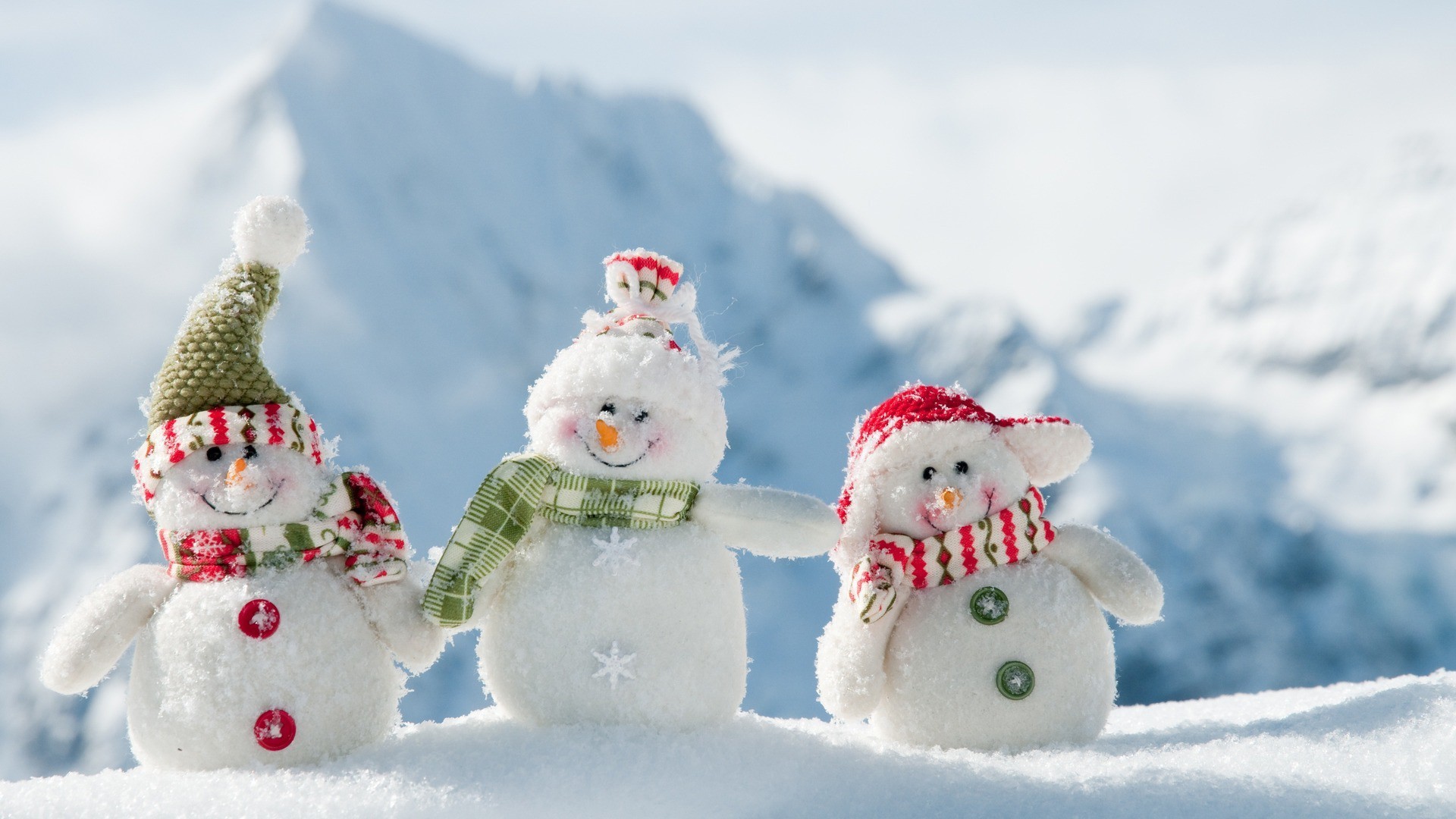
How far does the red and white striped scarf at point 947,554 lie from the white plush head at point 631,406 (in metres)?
0.37

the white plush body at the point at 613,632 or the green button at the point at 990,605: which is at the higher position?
the green button at the point at 990,605

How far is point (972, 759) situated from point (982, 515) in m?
0.46

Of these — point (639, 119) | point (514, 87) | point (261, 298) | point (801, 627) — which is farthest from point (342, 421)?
point (639, 119)

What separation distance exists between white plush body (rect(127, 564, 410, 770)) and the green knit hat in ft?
1.00

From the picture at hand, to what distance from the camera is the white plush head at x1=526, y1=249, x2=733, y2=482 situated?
1905 millimetres

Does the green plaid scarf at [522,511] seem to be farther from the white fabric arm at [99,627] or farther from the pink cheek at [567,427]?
the white fabric arm at [99,627]

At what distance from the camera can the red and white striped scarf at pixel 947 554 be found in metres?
2.10

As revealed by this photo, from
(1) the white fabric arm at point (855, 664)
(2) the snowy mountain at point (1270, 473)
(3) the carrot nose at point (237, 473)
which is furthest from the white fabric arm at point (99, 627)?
(2) the snowy mountain at point (1270, 473)

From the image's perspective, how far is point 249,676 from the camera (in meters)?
1.79

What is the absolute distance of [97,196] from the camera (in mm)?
24938

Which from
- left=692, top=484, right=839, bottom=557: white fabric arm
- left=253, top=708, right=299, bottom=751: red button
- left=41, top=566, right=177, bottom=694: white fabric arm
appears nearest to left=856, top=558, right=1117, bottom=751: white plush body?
left=692, top=484, right=839, bottom=557: white fabric arm

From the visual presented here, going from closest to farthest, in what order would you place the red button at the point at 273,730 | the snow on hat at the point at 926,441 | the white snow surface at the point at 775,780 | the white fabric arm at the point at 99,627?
the white snow surface at the point at 775,780 < the red button at the point at 273,730 < the white fabric arm at the point at 99,627 < the snow on hat at the point at 926,441

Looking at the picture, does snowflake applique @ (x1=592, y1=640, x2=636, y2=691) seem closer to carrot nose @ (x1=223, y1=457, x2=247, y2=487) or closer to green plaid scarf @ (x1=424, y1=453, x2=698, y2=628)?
green plaid scarf @ (x1=424, y1=453, x2=698, y2=628)

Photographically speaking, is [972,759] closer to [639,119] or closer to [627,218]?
[627,218]
